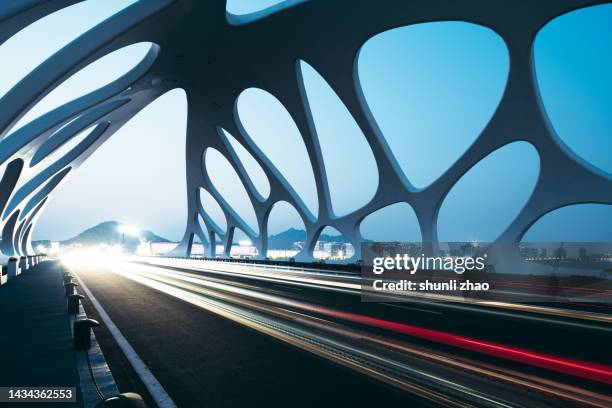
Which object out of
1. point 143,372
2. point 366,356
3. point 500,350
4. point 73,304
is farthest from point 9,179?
point 500,350

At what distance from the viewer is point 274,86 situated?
4038 centimetres

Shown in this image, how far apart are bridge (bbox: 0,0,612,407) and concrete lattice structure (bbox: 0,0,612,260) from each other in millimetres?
127

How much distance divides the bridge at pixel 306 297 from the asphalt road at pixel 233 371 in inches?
1.5

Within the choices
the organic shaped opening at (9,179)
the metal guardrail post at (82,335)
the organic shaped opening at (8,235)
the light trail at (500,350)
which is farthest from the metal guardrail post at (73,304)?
the organic shaped opening at (8,235)

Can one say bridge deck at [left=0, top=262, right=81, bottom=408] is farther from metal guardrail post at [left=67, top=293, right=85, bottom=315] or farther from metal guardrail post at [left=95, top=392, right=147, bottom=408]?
metal guardrail post at [left=95, top=392, right=147, bottom=408]

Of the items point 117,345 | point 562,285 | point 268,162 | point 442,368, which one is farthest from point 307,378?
point 268,162

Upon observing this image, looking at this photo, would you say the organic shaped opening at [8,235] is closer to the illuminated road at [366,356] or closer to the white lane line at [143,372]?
the illuminated road at [366,356]

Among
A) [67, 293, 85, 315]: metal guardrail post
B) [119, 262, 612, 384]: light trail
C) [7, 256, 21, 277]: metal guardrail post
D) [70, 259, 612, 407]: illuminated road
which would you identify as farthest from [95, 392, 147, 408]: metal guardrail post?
[7, 256, 21, 277]: metal guardrail post

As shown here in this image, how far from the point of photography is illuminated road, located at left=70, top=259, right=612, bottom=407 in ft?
14.6

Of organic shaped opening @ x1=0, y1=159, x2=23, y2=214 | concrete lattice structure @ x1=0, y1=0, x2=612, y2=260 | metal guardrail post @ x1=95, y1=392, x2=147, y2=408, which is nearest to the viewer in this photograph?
metal guardrail post @ x1=95, y1=392, x2=147, y2=408

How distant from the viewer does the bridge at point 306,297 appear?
4883 mm

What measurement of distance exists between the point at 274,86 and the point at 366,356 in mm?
37228

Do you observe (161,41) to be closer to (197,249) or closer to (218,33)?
(218,33)

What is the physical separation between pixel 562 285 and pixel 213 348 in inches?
596
